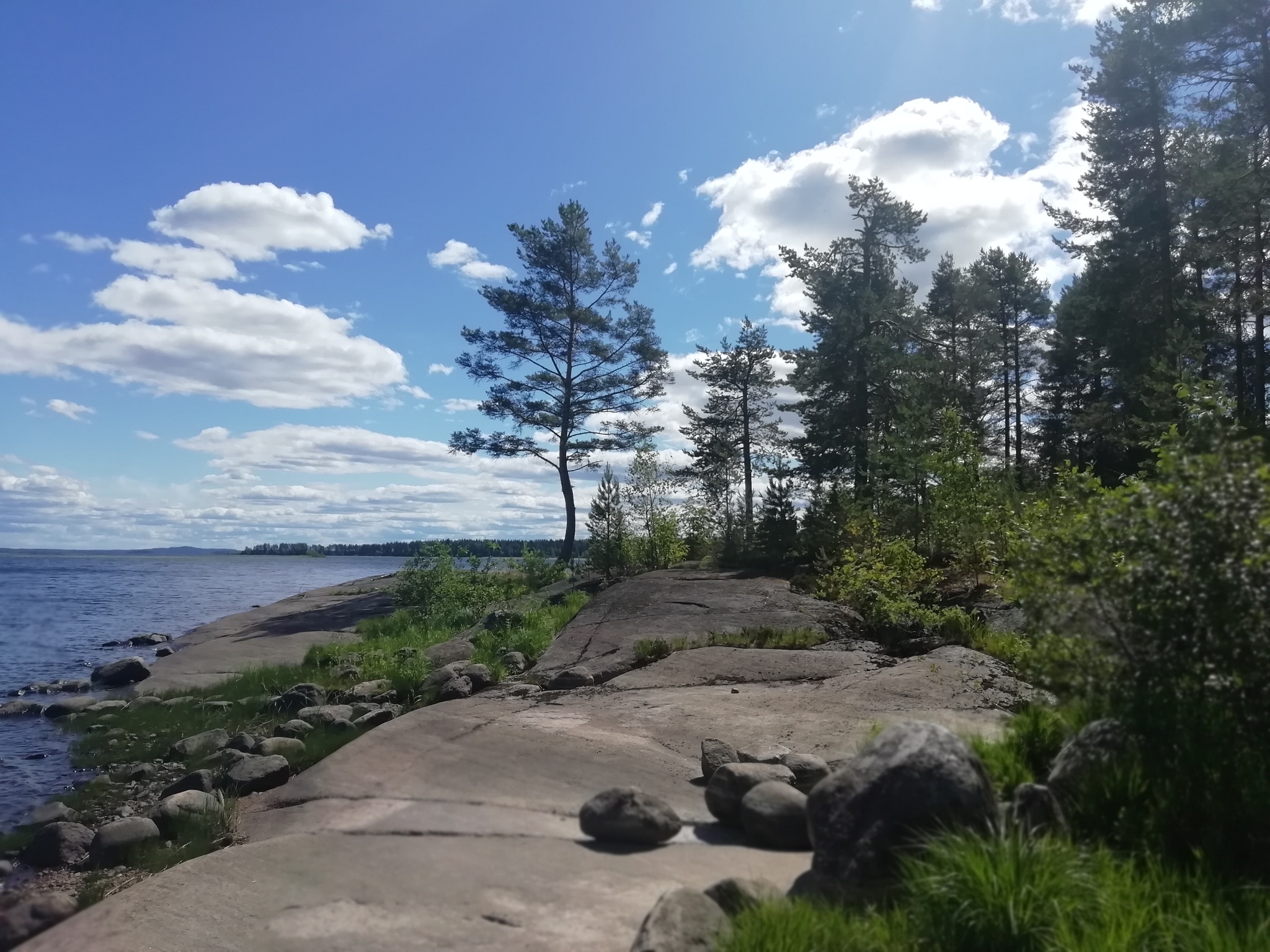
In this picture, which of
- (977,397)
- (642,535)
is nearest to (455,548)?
(642,535)

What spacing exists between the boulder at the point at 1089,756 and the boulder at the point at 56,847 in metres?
6.64

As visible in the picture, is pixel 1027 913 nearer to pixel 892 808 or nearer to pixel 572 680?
pixel 892 808

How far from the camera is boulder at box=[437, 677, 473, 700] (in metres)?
10.4

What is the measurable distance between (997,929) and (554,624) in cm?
1179

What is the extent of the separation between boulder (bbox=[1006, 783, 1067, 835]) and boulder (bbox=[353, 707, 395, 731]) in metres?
7.37

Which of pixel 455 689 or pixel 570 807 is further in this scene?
pixel 455 689

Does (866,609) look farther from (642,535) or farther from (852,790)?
(642,535)

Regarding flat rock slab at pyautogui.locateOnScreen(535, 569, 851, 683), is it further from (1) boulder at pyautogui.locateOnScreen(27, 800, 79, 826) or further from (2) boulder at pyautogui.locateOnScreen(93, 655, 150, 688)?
(2) boulder at pyautogui.locateOnScreen(93, 655, 150, 688)

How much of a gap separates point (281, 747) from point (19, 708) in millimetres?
6801

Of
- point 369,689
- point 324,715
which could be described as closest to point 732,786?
point 324,715

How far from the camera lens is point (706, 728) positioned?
25.8ft

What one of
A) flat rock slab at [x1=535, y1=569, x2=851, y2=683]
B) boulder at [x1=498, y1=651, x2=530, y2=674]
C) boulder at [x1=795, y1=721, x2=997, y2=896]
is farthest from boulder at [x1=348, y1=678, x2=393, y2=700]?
boulder at [x1=795, y1=721, x2=997, y2=896]

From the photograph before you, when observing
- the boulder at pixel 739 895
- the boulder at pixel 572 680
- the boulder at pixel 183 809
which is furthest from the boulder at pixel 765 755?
the boulder at pixel 183 809

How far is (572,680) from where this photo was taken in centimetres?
1041
